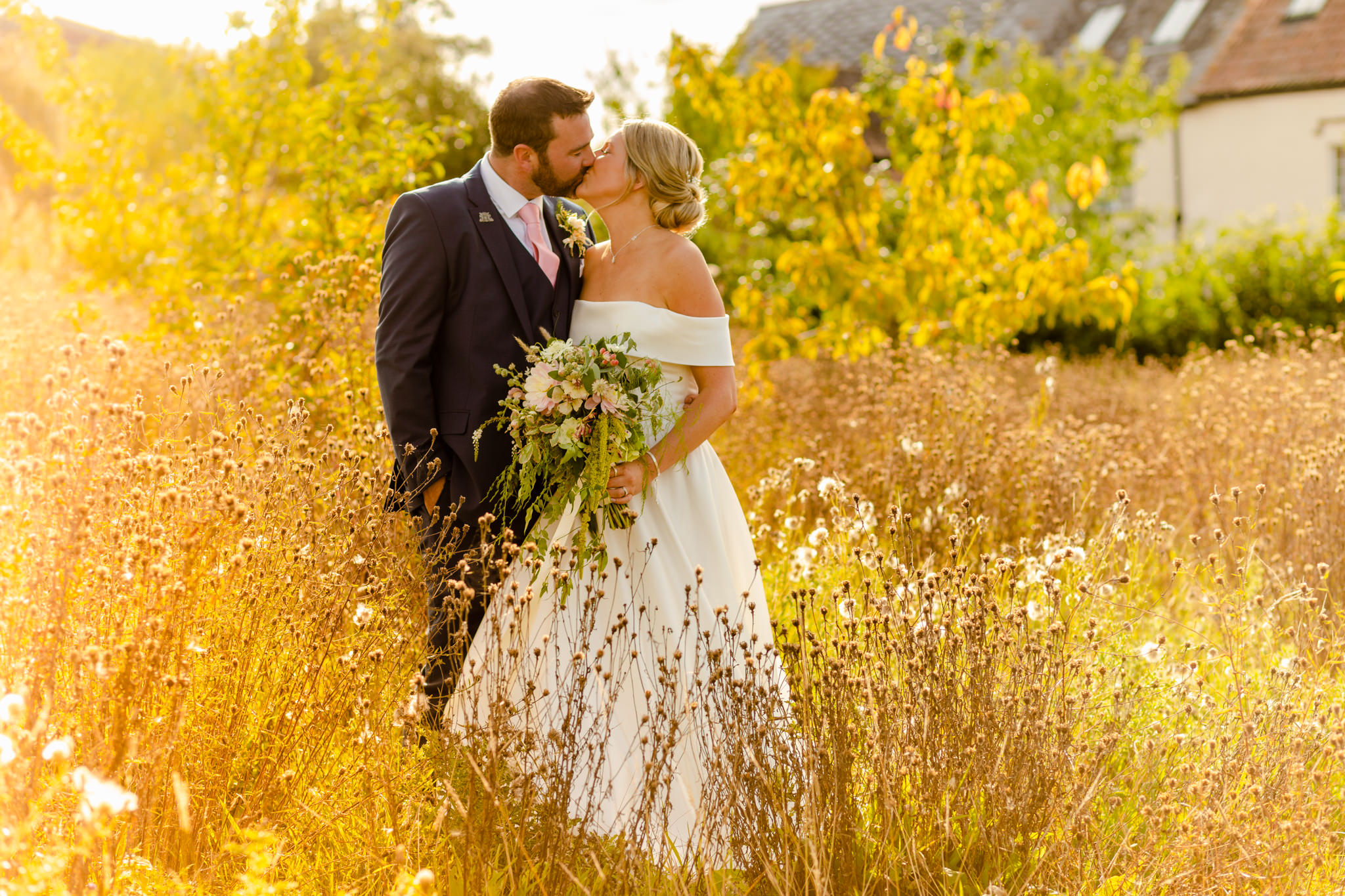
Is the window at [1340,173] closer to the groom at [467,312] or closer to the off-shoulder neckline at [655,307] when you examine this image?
the off-shoulder neckline at [655,307]

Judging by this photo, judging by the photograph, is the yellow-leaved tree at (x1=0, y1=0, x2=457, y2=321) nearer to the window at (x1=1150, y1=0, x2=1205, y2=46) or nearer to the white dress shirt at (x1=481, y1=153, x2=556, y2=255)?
the white dress shirt at (x1=481, y1=153, x2=556, y2=255)

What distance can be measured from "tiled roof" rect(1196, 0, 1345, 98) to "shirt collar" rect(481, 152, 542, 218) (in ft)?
72.2

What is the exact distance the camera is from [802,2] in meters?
28.9

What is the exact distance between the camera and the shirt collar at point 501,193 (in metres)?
3.34

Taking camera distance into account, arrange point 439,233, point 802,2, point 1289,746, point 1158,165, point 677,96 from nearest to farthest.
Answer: point 1289,746 < point 439,233 < point 677,96 < point 1158,165 < point 802,2

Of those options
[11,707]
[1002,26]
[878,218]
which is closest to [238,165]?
[878,218]

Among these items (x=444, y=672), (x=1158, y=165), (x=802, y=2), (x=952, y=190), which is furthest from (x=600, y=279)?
(x=802, y=2)

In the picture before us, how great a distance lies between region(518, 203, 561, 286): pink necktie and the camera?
11.2ft

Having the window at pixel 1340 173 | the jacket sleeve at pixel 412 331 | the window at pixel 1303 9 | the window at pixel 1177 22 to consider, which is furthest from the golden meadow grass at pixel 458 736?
the window at pixel 1177 22

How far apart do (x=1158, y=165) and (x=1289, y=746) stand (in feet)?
74.3

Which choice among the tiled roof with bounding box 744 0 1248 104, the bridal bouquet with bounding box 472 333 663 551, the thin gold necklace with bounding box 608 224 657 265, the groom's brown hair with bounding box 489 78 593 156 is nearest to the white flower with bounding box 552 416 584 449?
the bridal bouquet with bounding box 472 333 663 551

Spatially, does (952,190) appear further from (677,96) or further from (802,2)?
(802,2)

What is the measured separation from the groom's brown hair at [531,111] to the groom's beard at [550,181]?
5 centimetres

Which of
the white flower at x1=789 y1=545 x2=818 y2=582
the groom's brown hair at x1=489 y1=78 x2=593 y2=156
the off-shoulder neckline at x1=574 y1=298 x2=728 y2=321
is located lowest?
the white flower at x1=789 y1=545 x2=818 y2=582
